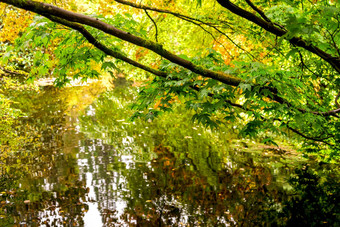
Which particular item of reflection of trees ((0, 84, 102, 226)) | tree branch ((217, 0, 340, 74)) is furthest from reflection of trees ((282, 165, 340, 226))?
reflection of trees ((0, 84, 102, 226))

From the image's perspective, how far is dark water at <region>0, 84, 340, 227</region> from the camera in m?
6.34

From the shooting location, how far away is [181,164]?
30.7 feet

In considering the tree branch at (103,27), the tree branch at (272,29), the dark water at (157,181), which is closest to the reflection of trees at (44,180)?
the dark water at (157,181)

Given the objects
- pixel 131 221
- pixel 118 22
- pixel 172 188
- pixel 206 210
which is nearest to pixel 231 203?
pixel 206 210

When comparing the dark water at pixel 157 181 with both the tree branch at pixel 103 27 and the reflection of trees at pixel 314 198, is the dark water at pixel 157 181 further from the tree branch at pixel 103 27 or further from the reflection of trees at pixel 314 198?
the tree branch at pixel 103 27

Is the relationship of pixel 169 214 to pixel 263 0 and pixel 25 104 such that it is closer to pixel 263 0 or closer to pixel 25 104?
pixel 263 0

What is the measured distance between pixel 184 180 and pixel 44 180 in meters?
3.95

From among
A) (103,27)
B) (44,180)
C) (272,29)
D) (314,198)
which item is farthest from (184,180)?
(103,27)

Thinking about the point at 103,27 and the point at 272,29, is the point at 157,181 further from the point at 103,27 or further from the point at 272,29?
the point at 103,27

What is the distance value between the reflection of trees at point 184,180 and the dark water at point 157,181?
0.03 metres

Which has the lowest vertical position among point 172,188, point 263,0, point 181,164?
point 172,188

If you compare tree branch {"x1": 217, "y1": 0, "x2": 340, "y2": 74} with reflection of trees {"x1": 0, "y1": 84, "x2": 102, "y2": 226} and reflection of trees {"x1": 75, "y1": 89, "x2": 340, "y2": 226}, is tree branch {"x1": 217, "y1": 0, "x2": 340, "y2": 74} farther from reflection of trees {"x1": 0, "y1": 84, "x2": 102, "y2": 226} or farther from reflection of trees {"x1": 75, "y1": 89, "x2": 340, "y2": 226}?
reflection of trees {"x1": 0, "y1": 84, "x2": 102, "y2": 226}

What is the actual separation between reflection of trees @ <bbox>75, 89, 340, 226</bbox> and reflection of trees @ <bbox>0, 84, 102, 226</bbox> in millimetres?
652

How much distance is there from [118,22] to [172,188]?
5.28m
